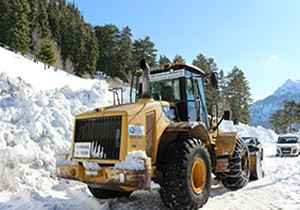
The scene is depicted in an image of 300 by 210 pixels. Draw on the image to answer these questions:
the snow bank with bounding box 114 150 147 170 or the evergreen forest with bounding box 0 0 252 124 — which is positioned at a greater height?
the evergreen forest with bounding box 0 0 252 124

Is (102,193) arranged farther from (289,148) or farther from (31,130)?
(289,148)

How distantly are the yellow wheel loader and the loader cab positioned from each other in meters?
0.02

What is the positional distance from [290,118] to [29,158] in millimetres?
64623

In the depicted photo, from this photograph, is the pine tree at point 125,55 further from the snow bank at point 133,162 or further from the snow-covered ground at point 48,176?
the snow bank at point 133,162

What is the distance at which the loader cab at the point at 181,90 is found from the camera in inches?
248

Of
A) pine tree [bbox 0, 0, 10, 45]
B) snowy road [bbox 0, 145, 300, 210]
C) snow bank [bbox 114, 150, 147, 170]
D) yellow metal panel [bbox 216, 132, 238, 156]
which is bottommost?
snowy road [bbox 0, 145, 300, 210]

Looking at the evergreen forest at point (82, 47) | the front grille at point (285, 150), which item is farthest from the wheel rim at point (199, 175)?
the evergreen forest at point (82, 47)

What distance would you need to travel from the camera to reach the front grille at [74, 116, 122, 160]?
4941 millimetres

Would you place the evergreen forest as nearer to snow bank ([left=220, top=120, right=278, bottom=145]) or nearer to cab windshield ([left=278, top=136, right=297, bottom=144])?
snow bank ([left=220, top=120, right=278, bottom=145])

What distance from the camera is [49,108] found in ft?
37.3

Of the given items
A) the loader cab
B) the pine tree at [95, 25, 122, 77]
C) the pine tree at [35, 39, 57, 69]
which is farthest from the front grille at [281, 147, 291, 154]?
the pine tree at [95, 25, 122, 77]

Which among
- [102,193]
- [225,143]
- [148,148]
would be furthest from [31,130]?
[225,143]

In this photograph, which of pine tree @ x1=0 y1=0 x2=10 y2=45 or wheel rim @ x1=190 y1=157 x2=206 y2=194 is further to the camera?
pine tree @ x1=0 y1=0 x2=10 y2=45

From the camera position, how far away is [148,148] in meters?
5.12
